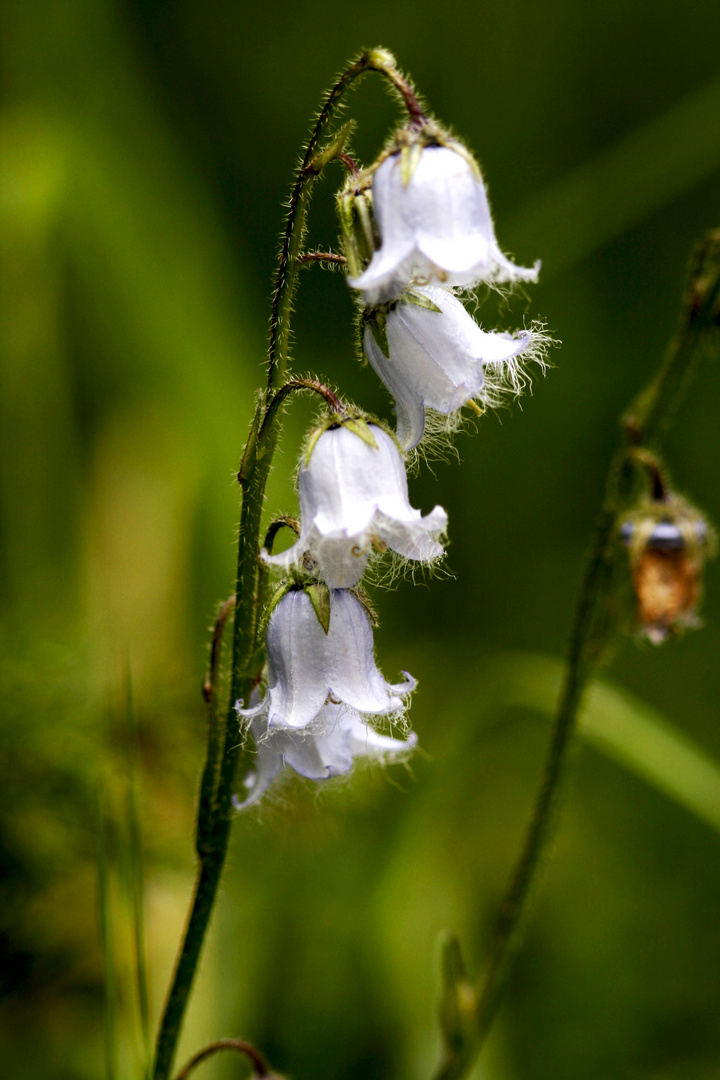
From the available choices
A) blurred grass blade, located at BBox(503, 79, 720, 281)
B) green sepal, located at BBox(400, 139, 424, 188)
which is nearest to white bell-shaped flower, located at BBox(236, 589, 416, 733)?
green sepal, located at BBox(400, 139, 424, 188)

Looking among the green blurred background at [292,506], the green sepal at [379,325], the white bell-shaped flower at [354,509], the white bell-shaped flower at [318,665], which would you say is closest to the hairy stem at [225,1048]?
the green blurred background at [292,506]

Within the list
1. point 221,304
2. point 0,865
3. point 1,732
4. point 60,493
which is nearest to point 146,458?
point 60,493

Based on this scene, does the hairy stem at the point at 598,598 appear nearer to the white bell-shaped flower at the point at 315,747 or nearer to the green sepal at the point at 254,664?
A: the white bell-shaped flower at the point at 315,747

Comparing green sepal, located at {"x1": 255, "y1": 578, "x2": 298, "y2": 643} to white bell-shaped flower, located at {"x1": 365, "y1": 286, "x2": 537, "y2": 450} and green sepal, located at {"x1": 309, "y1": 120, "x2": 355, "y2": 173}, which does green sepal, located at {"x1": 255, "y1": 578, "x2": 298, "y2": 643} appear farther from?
green sepal, located at {"x1": 309, "y1": 120, "x2": 355, "y2": 173}

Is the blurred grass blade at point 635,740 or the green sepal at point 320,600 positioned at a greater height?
the green sepal at point 320,600

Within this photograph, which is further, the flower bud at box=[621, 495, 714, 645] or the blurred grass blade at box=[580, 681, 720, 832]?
the blurred grass blade at box=[580, 681, 720, 832]

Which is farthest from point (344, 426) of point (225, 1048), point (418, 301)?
point (225, 1048)

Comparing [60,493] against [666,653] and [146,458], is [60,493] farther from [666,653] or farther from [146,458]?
[666,653]
